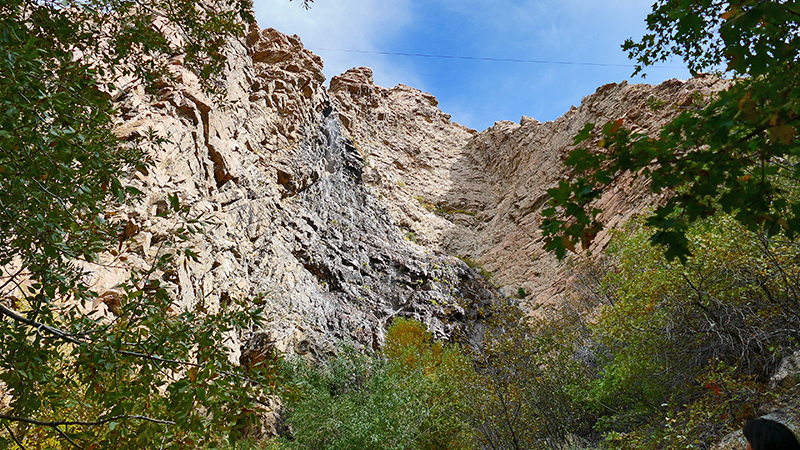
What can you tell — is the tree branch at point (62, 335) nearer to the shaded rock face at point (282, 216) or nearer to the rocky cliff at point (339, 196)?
the rocky cliff at point (339, 196)

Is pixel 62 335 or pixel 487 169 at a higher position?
pixel 487 169

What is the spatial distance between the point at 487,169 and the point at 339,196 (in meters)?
17.5

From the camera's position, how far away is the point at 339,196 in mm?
21234

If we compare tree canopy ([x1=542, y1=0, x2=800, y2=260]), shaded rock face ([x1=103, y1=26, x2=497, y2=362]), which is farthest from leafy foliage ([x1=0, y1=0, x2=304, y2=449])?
shaded rock face ([x1=103, y1=26, x2=497, y2=362])

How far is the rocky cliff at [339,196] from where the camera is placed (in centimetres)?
1175

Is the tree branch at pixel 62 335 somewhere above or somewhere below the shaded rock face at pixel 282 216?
below

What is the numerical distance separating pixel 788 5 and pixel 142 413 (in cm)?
327

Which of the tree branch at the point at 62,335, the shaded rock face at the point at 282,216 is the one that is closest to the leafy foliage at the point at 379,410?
the shaded rock face at the point at 282,216

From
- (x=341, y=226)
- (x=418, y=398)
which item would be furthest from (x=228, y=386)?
(x=341, y=226)

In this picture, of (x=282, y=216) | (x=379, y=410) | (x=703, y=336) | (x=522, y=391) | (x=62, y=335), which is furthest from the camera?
(x=282, y=216)

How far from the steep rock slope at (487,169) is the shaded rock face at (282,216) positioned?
7.71 ft

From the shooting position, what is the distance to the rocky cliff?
38.5 ft

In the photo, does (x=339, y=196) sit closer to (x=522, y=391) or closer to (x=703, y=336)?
(x=522, y=391)

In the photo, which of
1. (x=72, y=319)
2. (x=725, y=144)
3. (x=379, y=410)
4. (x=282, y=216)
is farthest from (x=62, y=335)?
(x=282, y=216)
